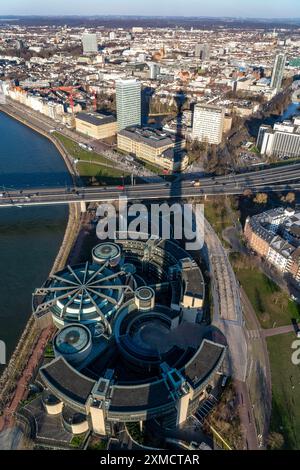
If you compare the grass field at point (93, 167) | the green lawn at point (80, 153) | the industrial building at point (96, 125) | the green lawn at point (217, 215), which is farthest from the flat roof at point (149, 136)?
the green lawn at point (217, 215)

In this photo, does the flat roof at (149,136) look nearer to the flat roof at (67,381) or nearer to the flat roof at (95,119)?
the flat roof at (95,119)

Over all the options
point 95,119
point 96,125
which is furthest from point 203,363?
point 95,119

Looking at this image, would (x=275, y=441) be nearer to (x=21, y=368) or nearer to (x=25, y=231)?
(x=21, y=368)

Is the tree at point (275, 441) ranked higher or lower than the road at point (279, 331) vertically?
lower

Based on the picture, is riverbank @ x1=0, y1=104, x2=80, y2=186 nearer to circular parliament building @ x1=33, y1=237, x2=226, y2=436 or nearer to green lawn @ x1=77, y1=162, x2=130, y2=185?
green lawn @ x1=77, y1=162, x2=130, y2=185

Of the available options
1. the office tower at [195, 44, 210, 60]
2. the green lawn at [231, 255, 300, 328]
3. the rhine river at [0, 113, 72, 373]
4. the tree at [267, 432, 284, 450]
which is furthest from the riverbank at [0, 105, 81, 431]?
the office tower at [195, 44, 210, 60]

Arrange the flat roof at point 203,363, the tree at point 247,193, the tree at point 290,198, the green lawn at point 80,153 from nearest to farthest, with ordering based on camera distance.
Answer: the flat roof at point 203,363
the tree at point 290,198
the tree at point 247,193
the green lawn at point 80,153

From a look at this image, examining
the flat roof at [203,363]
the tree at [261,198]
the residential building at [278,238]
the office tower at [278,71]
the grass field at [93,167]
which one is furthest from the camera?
the office tower at [278,71]
